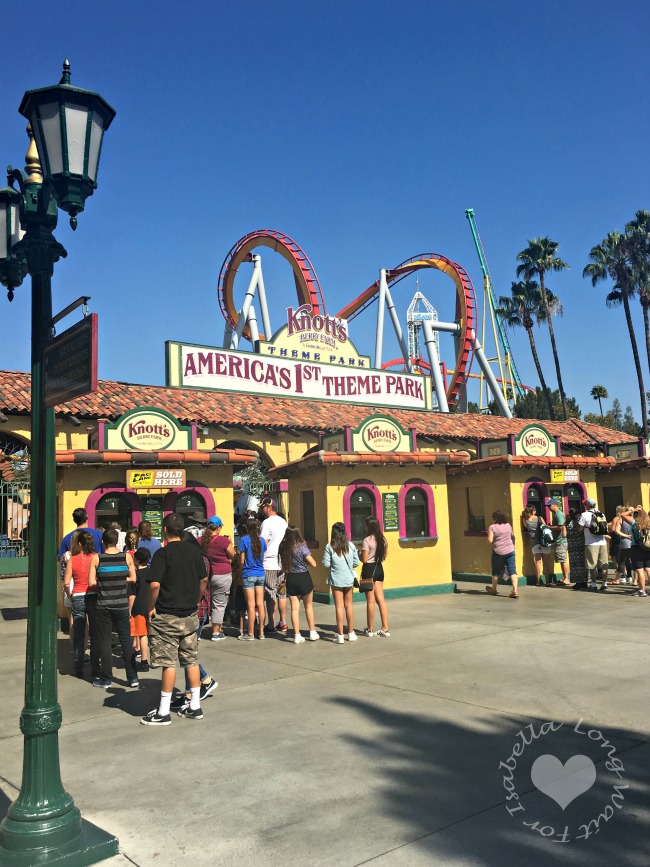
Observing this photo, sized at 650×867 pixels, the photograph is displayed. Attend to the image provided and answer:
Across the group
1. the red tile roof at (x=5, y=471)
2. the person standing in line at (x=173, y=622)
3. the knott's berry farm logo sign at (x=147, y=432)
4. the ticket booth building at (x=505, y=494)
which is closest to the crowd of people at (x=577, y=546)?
the ticket booth building at (x=505, y=494)

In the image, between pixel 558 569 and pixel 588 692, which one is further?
pixel 558 569

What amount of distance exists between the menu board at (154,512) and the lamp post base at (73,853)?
7.59 metres

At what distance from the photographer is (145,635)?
7.95 meters

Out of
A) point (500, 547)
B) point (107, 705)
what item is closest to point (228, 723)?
point (107, 705)

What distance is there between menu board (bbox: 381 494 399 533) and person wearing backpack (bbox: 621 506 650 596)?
4.09 metres

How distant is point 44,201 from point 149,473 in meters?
7.20

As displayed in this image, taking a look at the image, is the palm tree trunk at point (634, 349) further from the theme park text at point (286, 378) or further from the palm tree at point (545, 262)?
the theme park text at point (286, 378)

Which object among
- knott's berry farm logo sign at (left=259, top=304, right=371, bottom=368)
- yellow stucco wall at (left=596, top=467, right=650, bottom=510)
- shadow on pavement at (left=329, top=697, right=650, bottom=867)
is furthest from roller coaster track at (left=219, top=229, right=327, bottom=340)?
shadow on pavement at (left=329, top=697, right=650, bottom=867)

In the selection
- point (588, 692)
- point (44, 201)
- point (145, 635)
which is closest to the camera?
point (44, 201)

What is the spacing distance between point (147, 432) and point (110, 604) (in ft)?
14.8

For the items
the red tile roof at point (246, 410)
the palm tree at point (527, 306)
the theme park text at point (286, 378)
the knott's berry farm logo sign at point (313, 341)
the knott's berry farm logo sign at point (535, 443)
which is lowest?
the knott's berry farm logo sign at point (535, 443)

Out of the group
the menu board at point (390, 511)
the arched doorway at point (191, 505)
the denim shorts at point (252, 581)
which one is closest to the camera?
the denim shorts at point (252, 581)

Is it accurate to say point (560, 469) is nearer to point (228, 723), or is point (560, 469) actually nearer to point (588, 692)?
point (588, 692)

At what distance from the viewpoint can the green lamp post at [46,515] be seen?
3482 mm
